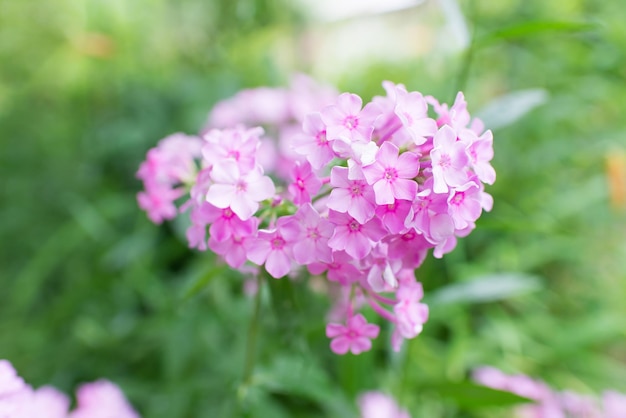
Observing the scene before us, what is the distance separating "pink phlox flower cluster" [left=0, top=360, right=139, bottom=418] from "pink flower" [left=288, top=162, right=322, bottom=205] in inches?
13.9

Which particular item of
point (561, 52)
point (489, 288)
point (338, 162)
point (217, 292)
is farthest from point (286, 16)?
point (338, 162)

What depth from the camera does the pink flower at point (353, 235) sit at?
1.94 ft

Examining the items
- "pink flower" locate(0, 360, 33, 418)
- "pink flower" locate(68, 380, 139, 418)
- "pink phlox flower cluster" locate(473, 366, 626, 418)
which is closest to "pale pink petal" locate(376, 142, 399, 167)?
"pink flower" locate(0, 360, 33, 418)

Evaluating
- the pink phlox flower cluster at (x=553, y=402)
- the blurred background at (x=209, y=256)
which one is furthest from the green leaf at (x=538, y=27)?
the pink phlox flower cluster at (x=553, y=402)

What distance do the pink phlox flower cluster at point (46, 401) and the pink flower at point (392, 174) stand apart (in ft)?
1.40

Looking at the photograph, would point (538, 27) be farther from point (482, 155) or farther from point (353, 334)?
point (353, 334)

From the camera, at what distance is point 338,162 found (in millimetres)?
711

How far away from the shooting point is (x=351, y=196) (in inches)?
23.2

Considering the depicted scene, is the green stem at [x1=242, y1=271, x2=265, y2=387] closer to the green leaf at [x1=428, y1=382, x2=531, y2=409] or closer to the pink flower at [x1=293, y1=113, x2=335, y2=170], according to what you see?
the pink flower at [x1=293, y1=113, x2=335, y2=170]

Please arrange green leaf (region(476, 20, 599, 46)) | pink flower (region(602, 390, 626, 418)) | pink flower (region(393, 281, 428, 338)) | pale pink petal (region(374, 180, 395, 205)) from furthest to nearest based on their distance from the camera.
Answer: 1. pink flower (region(602, 390, 626, 418))
2. green leaf (region(476, 20, 599, 46))
3. pink flower (region(393, 281, 428, 338))
4. pale pink petal (region(374, 180, 395, 205))

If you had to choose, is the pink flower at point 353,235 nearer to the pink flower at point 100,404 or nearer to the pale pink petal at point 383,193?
the pale pink petal at point 383,193

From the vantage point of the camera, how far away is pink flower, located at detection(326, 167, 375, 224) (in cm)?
58

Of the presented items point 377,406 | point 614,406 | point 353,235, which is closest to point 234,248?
point 353,235

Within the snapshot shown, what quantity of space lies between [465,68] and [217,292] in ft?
2.29
